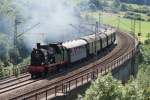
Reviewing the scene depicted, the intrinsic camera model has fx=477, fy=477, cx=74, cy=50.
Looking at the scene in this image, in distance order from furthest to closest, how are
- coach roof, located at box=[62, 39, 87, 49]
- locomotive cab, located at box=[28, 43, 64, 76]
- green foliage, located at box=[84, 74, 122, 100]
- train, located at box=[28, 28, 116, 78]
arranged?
coach roof, located at box=[62, 39, 87, 49], train, located at box=[28, 28, 116, 78], locomotive cab, located at box=[28, 43, 64, 76], green foliage, located at box=[84, 74, 122, 100]

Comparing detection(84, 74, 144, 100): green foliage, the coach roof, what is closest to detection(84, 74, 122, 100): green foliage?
detection(84, 74, 144, 100): green foliage

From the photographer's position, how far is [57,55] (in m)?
62.6

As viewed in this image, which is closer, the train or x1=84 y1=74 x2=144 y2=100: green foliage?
x1=84 y1=74 x2=144 y2=100: green foliage

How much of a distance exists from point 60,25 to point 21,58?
3904cm

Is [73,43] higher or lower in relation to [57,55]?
higher

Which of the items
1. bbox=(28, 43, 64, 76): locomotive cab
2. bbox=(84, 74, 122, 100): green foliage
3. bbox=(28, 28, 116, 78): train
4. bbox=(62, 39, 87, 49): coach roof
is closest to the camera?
bbox=(84, 74, 122, 100): green foliage

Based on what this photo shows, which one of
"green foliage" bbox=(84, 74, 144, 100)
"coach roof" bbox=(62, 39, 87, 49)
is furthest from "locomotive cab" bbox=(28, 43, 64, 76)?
"green foliage" bbox=(84, 74, 144, 100)

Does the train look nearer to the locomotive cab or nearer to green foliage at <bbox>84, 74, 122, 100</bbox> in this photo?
the locomotive cab

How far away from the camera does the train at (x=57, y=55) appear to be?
59000 mm

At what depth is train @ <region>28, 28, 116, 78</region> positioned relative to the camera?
59.0 metres

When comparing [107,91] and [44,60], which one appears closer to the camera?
[107,91]

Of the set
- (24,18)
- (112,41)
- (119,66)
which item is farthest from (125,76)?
(24,18)

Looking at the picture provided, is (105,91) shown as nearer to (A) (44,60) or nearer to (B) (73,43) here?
(A) (44,60)

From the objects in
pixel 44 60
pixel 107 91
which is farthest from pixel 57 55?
pixel 107 91
